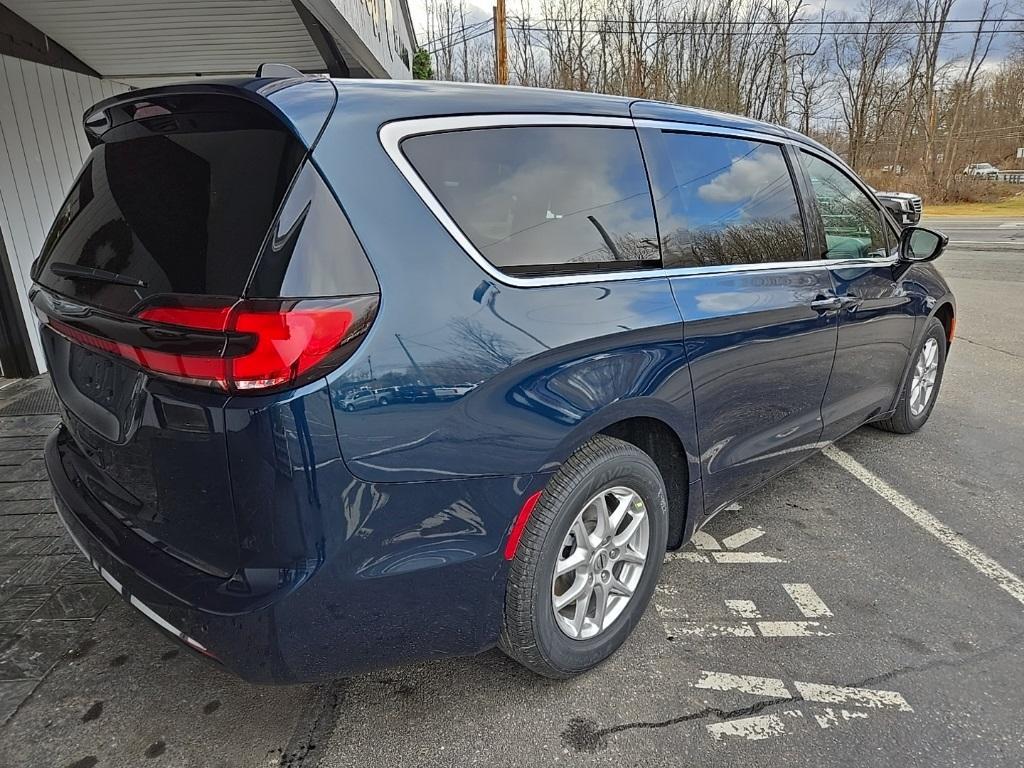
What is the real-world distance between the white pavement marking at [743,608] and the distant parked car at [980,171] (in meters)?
41.5

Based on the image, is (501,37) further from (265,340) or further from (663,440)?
(265,340)

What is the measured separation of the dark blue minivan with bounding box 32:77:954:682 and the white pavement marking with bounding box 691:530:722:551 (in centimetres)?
72

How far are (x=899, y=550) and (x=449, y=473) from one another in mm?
2513

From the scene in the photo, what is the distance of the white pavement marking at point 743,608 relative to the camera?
2668 mm

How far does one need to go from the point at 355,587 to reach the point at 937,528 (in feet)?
10.0

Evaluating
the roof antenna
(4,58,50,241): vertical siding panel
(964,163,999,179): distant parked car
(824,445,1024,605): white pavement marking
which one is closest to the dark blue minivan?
the roof antenna

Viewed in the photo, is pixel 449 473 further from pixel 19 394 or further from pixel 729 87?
pixel 729 87

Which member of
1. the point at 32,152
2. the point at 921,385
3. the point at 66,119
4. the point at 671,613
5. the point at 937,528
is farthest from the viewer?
the point at 66,119

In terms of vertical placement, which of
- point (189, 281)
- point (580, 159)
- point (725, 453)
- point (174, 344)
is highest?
point (580, 159)

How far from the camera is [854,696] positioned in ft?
7.33

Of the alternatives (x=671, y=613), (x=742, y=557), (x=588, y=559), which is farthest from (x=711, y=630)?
(x=588, y=559)

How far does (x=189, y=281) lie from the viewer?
159 centimetres

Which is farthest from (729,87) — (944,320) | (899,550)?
(899,550)

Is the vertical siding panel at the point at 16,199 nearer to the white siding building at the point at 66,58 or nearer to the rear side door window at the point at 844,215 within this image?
the white siding building at the point at 66,58
